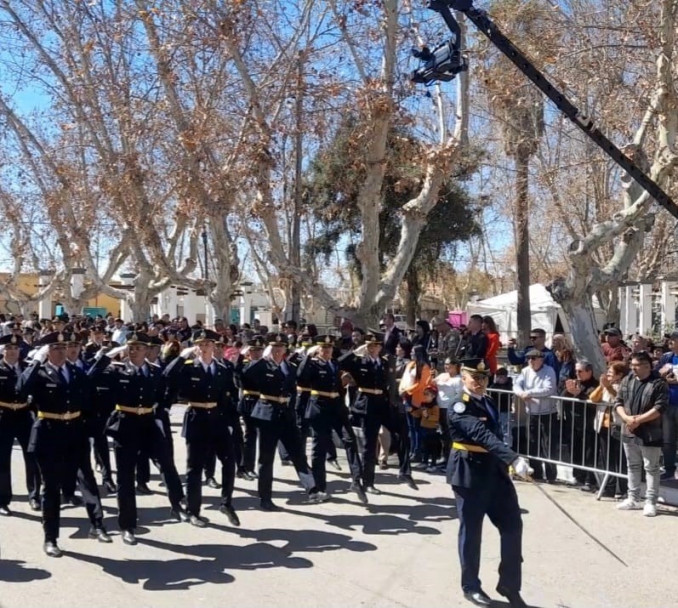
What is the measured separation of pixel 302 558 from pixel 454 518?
2.04m

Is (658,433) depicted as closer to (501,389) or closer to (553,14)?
(501,389)

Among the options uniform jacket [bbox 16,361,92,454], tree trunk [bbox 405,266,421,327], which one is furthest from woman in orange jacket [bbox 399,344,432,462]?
tree trunk [bbox 405,266,421,327]

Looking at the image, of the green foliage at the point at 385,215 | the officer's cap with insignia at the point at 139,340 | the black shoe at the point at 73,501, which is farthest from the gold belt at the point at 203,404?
the green foliage at the point at 385,215

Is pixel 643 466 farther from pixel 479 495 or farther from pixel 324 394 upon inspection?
pixel 479 495

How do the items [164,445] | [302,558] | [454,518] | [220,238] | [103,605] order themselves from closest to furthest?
[103,605] → [302,558] → [164,445] → [454,518] → [220,238]

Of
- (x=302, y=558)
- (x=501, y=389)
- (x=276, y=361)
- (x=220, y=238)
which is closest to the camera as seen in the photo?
(x=302, y=558)

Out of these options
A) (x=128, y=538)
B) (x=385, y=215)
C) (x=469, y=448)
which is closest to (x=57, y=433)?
(x=128, y=538)

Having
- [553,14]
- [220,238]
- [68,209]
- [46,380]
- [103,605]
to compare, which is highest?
[553,14]

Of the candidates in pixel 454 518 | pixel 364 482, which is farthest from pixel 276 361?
pixel 454 518

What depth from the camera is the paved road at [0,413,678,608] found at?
5980 mm

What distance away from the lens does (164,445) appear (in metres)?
7.83

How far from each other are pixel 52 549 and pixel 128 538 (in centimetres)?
65

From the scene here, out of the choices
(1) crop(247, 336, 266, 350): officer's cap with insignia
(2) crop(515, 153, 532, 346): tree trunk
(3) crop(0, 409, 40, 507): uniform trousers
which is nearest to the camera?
(3) crop(0, 409, 40, 507): uniform trousers

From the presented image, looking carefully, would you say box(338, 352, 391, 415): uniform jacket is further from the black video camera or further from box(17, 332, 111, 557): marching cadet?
box(17, 332, 111, 557): marching cadet
